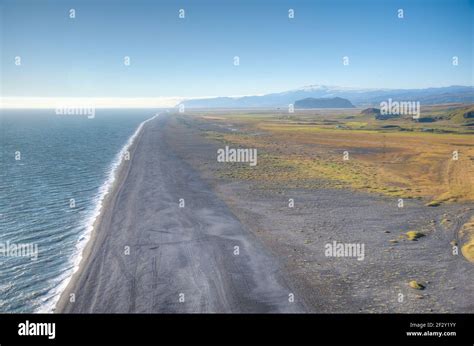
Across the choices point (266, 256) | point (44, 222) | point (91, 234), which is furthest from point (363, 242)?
point (44, 222)

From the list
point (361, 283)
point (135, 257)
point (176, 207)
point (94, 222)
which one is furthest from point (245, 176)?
point (361, 283)

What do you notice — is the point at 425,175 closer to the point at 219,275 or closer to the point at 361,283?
the point at 361,283

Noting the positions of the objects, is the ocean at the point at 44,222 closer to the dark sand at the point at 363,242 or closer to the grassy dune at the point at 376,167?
the dark sand at the point at 363,242

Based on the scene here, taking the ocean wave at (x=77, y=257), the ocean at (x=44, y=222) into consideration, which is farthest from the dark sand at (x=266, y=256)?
the ocean at (x=44, y=222)

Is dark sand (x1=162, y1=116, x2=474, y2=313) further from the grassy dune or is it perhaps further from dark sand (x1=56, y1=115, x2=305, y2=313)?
the grassy dune
